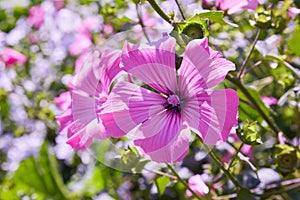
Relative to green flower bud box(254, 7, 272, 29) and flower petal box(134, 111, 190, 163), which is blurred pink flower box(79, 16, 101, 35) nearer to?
green flower bud box(254, 7, 272, 29)

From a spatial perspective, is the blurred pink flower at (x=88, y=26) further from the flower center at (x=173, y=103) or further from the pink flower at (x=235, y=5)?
the flower center at (x=173, y=103)

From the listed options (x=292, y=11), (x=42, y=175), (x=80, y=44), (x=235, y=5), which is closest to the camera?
(x=235, y=5)

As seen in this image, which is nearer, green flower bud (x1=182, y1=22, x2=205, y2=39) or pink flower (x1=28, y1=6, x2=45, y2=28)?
green flower bud (x1=182, y1=22, x2=205, y2=39)

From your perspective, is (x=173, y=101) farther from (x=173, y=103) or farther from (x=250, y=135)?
(x=250, y=135)

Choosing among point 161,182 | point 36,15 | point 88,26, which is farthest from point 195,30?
point 36,15

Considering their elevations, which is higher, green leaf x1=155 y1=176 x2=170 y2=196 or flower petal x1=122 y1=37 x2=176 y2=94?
flower petal x1=122 y1=37 x2=176 y2=94

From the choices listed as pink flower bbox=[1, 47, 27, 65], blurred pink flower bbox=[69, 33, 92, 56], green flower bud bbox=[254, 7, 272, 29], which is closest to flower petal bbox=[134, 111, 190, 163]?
green flower bud bbox=[254, 7, 272, 29]

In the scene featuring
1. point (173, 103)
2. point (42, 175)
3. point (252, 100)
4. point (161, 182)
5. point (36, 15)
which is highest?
point (173, 103)

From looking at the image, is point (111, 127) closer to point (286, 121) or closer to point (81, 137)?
point (81, 137)
